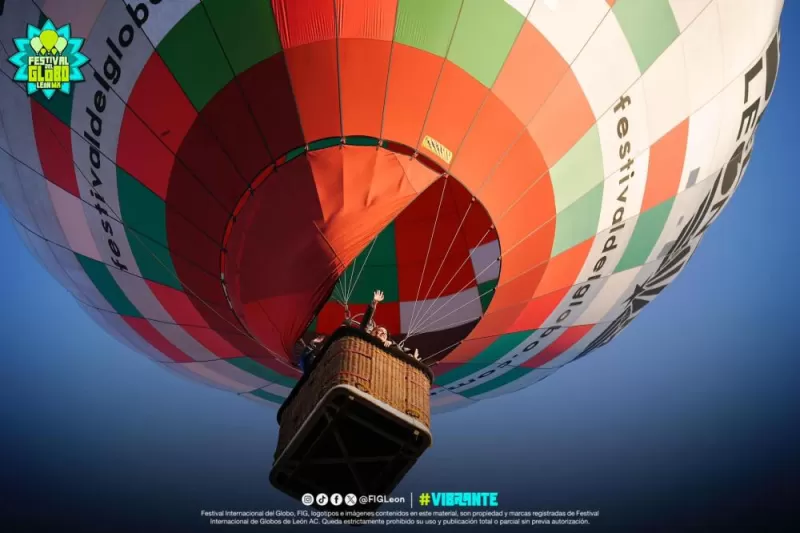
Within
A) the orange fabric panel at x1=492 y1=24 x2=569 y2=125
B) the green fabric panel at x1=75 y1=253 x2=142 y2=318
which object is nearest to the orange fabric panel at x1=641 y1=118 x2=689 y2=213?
the orange fabric panel at x1=492 y1=24 x2=569 y2=125

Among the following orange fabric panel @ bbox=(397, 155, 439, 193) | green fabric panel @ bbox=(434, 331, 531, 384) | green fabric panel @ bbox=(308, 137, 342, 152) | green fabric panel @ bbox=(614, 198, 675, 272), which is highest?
green fabric panel @ bbox=(614, 198, 675, 272)

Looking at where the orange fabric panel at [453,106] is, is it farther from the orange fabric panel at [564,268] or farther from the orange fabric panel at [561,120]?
the orange fabric panel at [564,268]

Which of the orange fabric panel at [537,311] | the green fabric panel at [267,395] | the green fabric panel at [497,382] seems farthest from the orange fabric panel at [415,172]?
the green fabric panel at [267,395]

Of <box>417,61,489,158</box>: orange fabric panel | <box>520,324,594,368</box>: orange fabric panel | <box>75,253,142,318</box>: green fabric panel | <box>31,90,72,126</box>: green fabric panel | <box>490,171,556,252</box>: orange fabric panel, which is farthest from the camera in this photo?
<box>520,324,594,368</box>: orange fabric panel

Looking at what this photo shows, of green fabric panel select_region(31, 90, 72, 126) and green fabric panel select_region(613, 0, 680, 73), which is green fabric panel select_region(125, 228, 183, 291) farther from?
green fabric panel select_region(613, 0, 680, 73)

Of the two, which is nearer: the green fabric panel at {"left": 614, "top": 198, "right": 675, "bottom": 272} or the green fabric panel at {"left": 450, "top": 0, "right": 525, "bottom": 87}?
the green fabric panel at {"left": 450, "top": 0, "right": 525, "bottom": 87}

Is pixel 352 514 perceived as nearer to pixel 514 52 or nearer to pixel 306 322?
pixel 306 322

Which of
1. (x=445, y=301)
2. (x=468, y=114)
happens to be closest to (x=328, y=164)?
(x=468, y=114)
